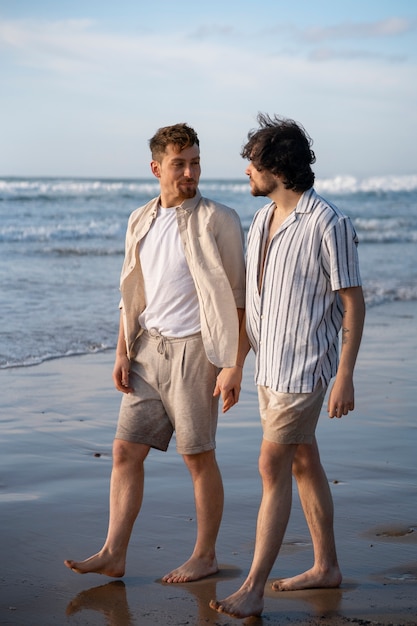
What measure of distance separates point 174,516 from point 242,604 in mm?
1165

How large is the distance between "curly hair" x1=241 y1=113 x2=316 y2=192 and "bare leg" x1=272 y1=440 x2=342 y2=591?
3.20 ft

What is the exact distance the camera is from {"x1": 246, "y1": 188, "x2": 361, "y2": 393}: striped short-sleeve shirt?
3293 mm

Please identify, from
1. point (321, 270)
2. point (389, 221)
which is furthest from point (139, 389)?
point (389, 221)

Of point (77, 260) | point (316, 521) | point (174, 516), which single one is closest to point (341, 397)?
point (316, 521)

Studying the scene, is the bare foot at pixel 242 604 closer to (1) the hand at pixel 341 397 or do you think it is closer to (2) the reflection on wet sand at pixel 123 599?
(2) the reflection on wet sand at pixel 123 599

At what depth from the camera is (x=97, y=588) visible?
12.0 ft

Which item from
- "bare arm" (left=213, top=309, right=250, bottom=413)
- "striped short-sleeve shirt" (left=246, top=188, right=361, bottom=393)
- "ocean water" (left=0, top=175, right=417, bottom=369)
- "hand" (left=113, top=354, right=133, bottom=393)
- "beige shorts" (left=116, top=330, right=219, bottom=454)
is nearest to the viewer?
"striped short-sleeve shirt" (left=246, top=188, right=361, bottom=393)

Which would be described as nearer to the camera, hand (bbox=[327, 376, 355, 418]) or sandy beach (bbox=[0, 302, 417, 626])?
hand (bbox=[327, 376, 355, 418])

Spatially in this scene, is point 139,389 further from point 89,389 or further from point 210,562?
point 89,389

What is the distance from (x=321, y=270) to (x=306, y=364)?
329mm

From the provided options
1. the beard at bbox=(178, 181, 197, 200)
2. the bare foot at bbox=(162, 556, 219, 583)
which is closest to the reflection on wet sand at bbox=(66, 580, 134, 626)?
the bare foot at bbox=(162, 556, 219, 583)

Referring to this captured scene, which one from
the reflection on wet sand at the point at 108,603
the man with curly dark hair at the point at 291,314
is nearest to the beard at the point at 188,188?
the man with curly dark hair at the point at 291,314

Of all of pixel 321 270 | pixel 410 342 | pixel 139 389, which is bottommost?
pixel 410 342

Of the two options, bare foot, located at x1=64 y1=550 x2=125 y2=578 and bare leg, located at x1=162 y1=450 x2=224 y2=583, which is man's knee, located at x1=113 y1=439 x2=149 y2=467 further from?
bare foot, located at x1=64 y1=550 x2=125 y2=578
